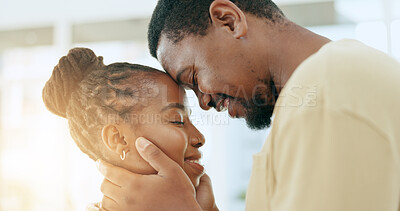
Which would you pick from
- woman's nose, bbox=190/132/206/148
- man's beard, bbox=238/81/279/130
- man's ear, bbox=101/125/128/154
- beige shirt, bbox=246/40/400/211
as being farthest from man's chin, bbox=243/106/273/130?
beige shirt, bbox=246/40/400/211

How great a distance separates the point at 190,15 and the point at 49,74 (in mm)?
2620

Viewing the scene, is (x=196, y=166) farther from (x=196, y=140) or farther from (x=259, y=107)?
(x=259, y=107)

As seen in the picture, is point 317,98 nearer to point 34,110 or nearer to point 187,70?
point 187,70

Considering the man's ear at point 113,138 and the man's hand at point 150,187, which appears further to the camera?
the man's ear at point 113,138

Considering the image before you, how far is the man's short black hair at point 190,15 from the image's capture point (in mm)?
975

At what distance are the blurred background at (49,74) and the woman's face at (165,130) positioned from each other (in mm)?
1552

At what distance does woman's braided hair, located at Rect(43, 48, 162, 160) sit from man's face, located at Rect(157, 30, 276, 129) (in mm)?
112

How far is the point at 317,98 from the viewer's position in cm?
56

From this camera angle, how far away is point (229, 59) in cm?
96

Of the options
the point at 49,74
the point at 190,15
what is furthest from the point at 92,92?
the point at 49,74

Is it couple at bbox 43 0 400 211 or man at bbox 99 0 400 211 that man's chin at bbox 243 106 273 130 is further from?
man at bbox 99 0 400 211

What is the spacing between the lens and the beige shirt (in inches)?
20.9

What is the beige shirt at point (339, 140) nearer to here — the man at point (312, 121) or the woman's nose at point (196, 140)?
the man at point (312, 121)

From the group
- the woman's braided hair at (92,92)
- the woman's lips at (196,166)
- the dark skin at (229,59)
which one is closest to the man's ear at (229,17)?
the dark skin at (229,59)
